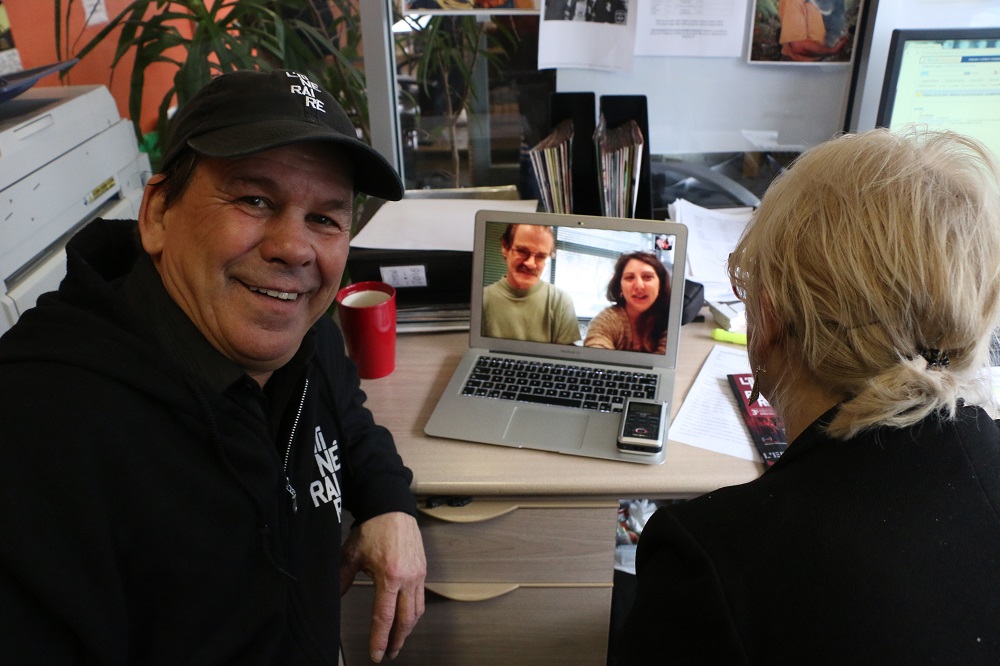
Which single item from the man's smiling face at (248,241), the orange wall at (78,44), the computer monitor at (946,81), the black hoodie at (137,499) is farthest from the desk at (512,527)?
the orange wall at (78,44)

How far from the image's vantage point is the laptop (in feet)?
3.65

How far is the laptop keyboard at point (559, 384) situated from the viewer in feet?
3.80

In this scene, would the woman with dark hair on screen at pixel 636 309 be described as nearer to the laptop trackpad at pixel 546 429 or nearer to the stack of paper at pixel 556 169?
the laptop trackpad at pixel 546 429

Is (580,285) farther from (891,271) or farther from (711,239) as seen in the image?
(891,271)

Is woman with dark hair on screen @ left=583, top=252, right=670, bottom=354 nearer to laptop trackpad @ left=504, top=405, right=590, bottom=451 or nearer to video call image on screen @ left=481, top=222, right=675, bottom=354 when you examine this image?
video call image on screen @ left=481, top=222, right=675, bottom=354

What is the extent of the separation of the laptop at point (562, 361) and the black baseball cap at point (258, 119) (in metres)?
0.42

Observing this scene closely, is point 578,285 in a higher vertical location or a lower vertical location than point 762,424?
higher

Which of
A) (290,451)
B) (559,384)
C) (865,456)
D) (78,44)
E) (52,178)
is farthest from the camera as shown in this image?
(78,44)

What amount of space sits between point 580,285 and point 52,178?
99cm

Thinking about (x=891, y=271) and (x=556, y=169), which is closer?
(x=891, y=271)

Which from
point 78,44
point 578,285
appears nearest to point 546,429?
point 578,285

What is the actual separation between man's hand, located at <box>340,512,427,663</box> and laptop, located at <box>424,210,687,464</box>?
16 centimetres

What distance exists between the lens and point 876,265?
657 millimetres

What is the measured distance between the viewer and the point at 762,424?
3.62 feet
